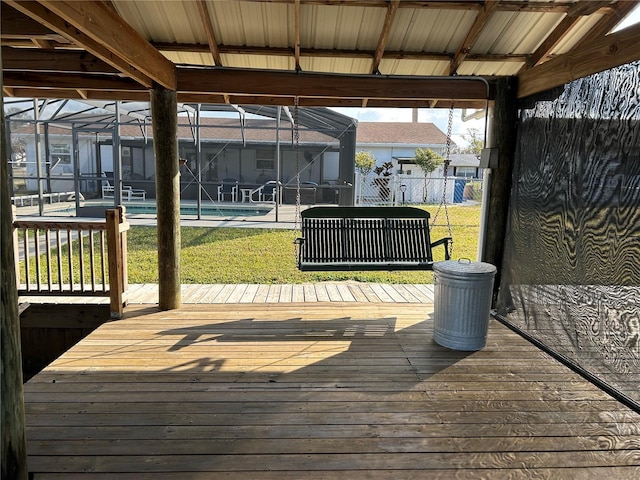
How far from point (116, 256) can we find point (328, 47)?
262 centimetres

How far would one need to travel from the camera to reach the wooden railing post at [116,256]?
13.1 ft

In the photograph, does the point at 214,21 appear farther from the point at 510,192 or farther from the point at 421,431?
the point at 421,431

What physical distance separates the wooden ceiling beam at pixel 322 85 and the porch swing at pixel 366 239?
0.85 ft

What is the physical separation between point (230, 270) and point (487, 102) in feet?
13.3

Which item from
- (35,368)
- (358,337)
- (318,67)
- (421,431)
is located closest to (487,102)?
(318,67)

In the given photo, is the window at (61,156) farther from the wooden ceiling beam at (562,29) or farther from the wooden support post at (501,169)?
the wooden ceiling beam at (562,29)

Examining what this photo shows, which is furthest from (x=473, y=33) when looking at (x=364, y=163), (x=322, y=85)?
(x=364, y=163)

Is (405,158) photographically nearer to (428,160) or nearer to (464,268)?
(428,160)

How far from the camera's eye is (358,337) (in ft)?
12.3

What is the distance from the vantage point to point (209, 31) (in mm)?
3482

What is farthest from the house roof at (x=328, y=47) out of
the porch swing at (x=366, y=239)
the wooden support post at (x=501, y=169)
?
the porch swing at (x=366, y=239)

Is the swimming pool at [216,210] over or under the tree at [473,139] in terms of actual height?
under

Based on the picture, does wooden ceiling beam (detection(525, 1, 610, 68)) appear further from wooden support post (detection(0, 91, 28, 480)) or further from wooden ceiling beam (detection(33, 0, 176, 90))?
wooden support post (detection(0, 91, 28, 480))

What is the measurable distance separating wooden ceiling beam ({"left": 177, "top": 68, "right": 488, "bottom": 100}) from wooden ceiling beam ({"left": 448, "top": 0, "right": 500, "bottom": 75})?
0.54 ft
